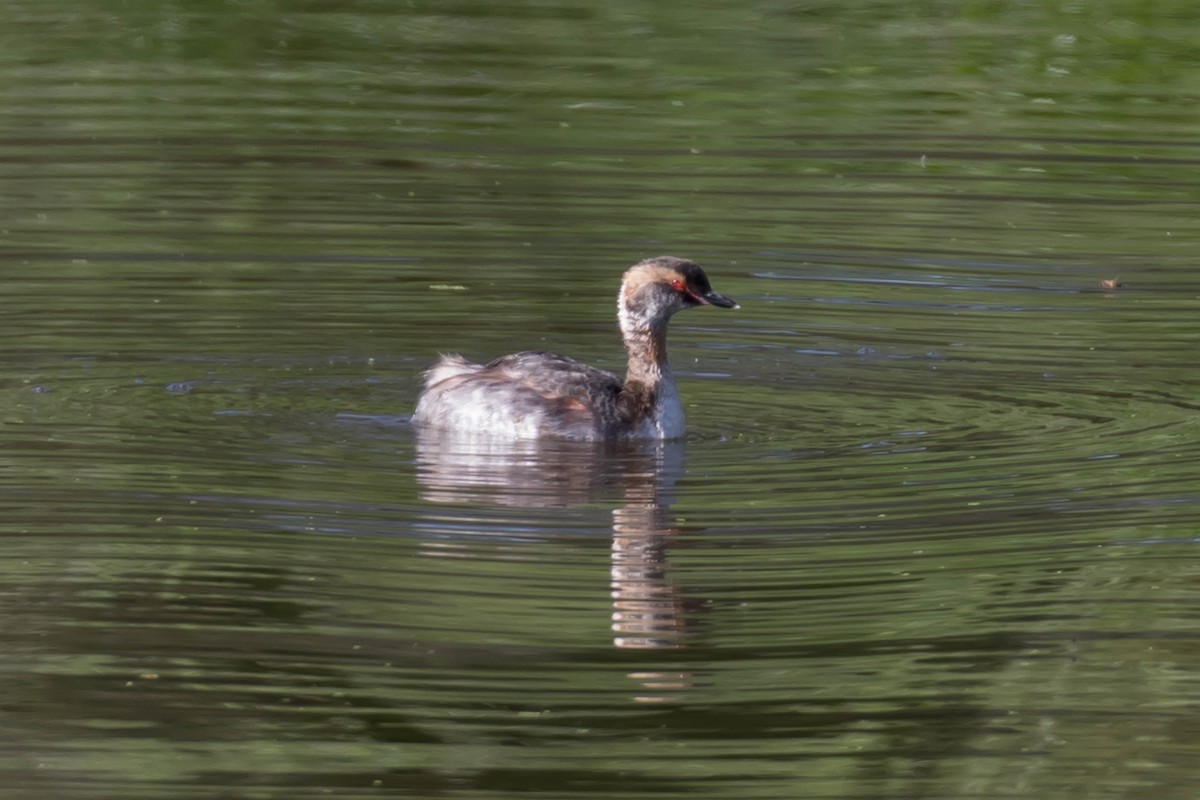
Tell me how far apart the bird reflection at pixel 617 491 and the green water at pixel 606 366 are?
0.10ft

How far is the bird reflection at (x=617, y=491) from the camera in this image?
25.1ft

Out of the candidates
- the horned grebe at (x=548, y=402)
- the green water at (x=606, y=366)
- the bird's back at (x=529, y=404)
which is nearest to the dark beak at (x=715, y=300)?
the horned grebe at (x=548, y=402)

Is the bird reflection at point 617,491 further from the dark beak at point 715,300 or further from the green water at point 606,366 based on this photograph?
the dark beak at point 715,300

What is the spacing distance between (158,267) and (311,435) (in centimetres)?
351

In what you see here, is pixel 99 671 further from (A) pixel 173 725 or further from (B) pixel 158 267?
(B) pixel 158 267

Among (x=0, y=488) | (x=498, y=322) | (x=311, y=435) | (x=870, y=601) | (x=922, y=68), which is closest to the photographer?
(x=870, y=601)

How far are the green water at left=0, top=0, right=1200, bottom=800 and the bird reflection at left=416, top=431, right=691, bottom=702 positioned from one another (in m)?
0.03

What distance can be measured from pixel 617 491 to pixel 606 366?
9.03 ft

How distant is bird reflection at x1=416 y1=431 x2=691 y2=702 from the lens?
302 inches

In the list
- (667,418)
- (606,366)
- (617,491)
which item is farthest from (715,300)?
(617,491)

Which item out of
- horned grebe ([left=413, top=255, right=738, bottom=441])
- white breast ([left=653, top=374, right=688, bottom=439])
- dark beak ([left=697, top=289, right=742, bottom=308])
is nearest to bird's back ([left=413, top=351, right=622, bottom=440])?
horned grebe ([left=413, top=255, right=738, bottom=441])

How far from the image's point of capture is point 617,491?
9.48m

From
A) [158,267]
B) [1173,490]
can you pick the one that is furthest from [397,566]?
[158,267]

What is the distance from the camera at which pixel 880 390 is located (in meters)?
11.1
